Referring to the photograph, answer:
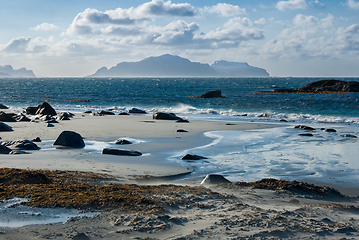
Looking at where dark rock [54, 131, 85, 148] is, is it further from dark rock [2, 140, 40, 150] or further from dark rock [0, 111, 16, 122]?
dark rock [0, 111, 16, 122]

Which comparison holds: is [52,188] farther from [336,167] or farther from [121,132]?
[121,132]

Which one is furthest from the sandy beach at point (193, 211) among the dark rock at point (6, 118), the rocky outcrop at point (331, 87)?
the rocky outcrop at point (331, 87)

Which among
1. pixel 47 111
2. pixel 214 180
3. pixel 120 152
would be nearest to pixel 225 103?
pixel 47 111

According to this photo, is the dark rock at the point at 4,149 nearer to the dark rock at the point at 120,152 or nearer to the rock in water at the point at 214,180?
the dark rock at the point at 120,152

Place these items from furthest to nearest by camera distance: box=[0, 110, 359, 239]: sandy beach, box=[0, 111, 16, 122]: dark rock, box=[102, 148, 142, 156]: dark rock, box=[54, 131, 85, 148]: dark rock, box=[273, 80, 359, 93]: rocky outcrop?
box=[273, 80, 359, 93]: rocky outcrop
box=[0, 111, 16, 122]: dark rock
box=[54, 131, 85, 148]: dark rock
box=[102, 148, 142, 156]: dark rock
box=[0, 110, 359, 239]: sandy beach

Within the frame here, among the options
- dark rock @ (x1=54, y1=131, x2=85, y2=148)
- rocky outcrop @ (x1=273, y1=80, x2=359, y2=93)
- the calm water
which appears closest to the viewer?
dark rock @ (x1=54, y1=131, x2=85, y2=148)

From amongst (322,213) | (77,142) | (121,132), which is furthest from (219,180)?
(121,132)

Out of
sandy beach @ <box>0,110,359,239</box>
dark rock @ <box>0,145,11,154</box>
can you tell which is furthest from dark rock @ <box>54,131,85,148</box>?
sandy beach @ <box>0,110,359,239</box>

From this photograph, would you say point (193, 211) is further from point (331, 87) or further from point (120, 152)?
point (331, 87)

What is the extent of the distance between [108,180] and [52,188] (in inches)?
57.1

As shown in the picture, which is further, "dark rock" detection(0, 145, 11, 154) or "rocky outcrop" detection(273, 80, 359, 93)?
"rocky outcrop" detection(273, 80, 359, 93)

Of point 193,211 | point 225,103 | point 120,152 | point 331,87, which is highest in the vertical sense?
point 331,87

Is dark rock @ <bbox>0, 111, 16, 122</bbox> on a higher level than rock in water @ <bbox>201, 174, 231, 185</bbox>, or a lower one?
higher

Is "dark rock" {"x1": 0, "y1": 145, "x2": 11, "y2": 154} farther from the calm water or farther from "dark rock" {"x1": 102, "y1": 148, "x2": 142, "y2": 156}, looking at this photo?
the calm water
